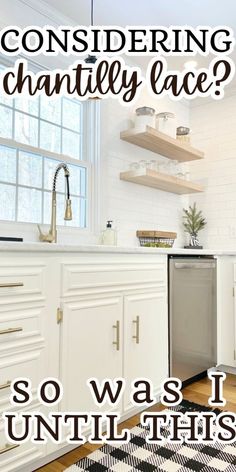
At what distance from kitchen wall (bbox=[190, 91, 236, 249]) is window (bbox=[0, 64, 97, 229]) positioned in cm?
141

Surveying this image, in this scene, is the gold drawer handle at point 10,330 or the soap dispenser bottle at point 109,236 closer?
the gold drawer handle at point 10,330

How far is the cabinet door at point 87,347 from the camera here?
1644 mm

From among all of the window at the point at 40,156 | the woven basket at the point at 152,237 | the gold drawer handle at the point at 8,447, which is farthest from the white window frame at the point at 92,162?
the gold drawer handle at the point at 8,447

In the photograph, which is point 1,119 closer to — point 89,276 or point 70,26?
point 70,26

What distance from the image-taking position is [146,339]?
2.12m

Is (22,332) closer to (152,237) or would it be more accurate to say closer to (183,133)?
(152,237)

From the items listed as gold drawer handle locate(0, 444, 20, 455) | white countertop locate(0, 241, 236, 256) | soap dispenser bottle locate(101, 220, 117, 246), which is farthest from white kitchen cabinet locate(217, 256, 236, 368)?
gold drawer handle locate(0, 444, 20, 455)

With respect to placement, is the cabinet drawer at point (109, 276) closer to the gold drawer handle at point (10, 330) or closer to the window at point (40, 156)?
the gold drawer handle at point (10, 330)

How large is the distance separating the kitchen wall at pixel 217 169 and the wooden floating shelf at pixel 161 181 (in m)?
0.21

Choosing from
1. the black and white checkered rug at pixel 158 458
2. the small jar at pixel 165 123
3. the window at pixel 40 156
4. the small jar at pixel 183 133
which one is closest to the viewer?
the black and white checkered rug at pixel 158 458

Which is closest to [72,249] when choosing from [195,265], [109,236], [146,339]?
[146,339]

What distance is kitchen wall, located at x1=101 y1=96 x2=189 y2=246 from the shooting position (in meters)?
2.78

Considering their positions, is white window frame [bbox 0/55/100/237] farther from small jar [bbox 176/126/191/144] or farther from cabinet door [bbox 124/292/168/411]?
small jar [bbox 176/126/191/144]

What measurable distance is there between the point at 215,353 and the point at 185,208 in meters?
1.51
